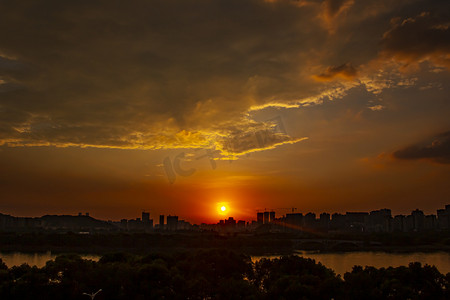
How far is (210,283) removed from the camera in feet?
82.4

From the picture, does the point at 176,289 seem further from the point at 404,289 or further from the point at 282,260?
the point at 404,289

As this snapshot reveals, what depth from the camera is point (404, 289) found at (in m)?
20.1

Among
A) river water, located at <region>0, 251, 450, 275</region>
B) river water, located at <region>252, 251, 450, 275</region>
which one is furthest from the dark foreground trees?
river water, located at <region>0, 251, 450, 275</region>

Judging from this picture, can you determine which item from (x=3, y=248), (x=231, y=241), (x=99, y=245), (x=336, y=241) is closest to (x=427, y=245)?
(x=336, y=241)

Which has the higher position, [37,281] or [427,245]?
[37,281]

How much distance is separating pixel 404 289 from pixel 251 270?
13.6 m

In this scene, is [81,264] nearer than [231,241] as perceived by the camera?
Yes

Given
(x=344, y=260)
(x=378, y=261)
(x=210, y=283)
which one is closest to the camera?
(x=210, y=283)

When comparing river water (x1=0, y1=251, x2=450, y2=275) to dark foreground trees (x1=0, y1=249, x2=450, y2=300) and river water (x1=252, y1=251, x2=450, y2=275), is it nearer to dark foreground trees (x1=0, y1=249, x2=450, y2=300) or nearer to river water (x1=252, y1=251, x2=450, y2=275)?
river water (x1=252, y1=251, x2=450, y2=275)

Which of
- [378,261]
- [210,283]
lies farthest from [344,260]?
[210,283]

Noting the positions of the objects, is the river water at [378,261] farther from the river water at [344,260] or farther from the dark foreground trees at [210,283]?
the dark foreground trees at [210,283]

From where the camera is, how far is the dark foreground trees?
20.9 m

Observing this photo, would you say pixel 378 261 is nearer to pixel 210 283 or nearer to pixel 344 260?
pixel 344 260

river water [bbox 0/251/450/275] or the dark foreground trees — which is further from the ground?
the dark foreground trees
